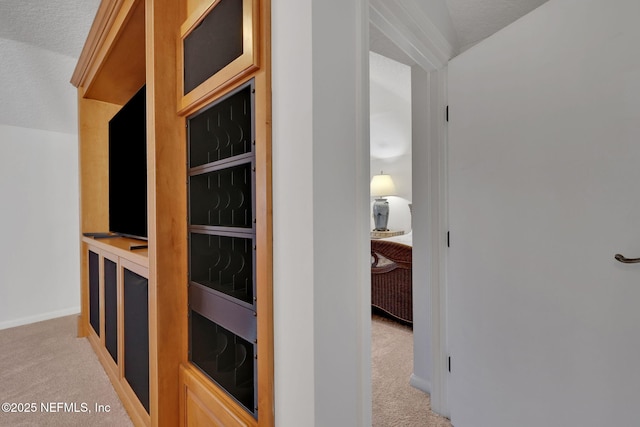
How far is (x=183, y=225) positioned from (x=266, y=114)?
649mm

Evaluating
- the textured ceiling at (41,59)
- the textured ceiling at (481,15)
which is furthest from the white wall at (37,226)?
the textured ceiling at (481,15)

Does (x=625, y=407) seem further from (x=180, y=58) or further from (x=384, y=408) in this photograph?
(x=180, y=58)

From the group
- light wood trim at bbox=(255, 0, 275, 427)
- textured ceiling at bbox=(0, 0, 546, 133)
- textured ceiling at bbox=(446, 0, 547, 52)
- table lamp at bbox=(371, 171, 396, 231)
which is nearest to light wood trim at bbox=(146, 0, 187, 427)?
→ light wood trim at bbox=(255, 0, 275, 427)

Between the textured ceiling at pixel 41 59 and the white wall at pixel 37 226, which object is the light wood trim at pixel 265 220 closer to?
the textured ceiling at pixel 41 59

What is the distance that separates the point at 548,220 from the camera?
1153 millimetres

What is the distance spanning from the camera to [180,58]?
3.98 feet

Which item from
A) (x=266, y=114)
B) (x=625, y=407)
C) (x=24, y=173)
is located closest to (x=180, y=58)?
(x=266, y=114)

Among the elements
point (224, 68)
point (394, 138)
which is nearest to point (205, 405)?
point (224, 68)

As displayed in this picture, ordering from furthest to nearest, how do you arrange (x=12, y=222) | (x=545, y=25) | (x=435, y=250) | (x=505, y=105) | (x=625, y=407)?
(x=12, y=222) → (x=435, y=250) → (x=505, y=105) → (x=545, y=25) → (x=625, y=407)

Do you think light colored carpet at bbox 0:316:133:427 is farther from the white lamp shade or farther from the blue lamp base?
the white lamp shade

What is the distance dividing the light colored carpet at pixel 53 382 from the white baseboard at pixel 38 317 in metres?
0.09

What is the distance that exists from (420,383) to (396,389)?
0.51 feet

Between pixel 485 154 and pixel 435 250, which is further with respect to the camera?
pixel 435 250

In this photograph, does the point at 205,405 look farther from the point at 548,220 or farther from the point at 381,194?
the point at 381,194
